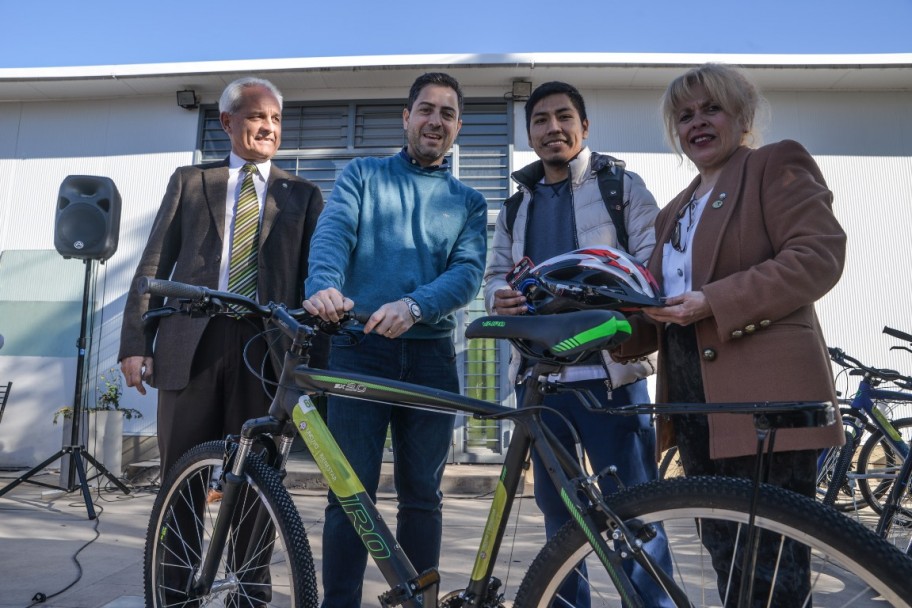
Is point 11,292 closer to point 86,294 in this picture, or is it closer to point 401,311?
point 86,294

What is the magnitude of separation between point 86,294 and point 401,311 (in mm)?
3722

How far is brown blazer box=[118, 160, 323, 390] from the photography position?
2.04m

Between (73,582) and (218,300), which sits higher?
(218,300)

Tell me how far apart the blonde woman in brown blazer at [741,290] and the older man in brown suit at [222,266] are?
121cm

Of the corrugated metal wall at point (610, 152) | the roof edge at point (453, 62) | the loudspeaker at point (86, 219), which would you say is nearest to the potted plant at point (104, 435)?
the corrugated metal wall at point (610, 152)

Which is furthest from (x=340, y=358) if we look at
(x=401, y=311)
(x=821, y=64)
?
(x=821, y=64)

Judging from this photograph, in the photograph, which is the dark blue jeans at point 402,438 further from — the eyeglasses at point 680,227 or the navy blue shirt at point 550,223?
the eyeglasses at point 680,227

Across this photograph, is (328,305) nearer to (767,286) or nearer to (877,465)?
(767,286)

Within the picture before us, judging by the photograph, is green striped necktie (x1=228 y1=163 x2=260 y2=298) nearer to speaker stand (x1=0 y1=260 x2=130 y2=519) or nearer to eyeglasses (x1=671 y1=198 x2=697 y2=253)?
eyeglasses (x1=671 y1=198 x2=697 y2=253)

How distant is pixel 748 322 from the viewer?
133 cm

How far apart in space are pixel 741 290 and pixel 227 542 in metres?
Answer: 1.35

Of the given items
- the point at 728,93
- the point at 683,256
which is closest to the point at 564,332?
the point at 683,256

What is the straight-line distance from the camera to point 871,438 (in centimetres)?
409

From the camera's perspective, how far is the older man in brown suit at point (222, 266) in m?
2.02
